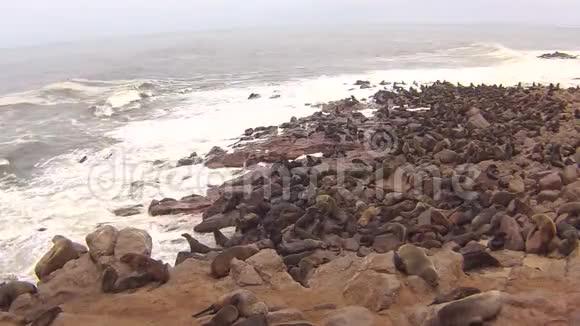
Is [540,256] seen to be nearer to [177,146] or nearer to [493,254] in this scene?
[493,254]

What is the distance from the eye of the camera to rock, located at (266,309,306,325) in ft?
13.8

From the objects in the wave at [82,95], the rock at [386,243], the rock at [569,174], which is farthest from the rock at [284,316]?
the wave at [82,95]

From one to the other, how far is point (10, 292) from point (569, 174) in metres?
7.73

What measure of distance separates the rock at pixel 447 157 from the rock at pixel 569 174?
214 centimetres

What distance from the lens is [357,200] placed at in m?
8.01

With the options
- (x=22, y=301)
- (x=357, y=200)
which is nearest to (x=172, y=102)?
(x=357, y=200)

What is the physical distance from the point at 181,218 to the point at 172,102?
15781mm

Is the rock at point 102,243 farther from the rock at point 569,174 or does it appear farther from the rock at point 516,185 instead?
the rock at point 569,174

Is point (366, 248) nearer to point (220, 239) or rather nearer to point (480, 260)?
point (480, 260)

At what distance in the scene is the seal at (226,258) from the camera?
5.52 m

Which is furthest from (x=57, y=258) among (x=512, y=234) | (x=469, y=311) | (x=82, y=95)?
(x=82, y=95)

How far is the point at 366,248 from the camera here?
21.1 feet

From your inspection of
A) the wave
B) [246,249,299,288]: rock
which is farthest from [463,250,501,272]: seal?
the wave

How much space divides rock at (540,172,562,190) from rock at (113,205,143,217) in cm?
683
